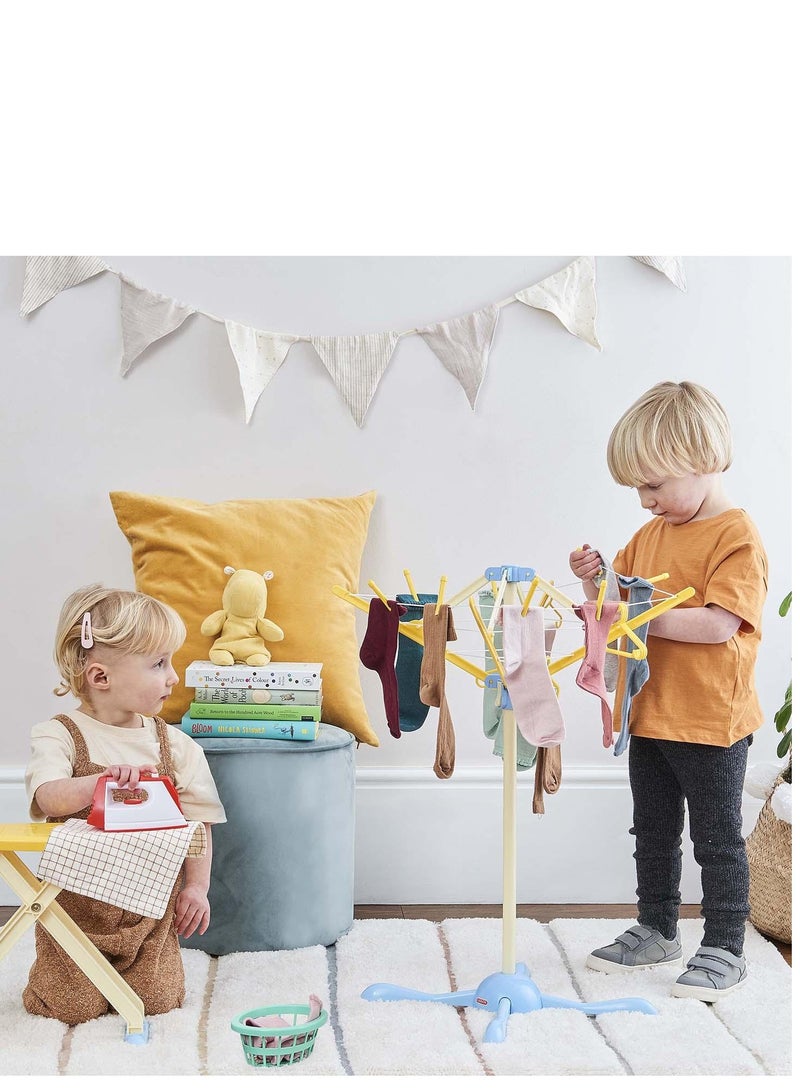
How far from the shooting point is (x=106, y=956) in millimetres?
1609

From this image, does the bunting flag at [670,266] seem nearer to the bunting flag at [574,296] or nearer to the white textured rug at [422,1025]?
the bunting flag at [574,296]

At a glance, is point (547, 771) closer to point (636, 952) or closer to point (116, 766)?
point (636, 952)

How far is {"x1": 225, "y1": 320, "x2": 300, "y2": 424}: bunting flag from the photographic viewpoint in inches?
89.4

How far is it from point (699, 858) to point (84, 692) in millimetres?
1115

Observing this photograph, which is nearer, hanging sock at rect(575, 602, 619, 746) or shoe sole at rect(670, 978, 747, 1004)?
hanging sock at rect(575, 602, 619, 746)

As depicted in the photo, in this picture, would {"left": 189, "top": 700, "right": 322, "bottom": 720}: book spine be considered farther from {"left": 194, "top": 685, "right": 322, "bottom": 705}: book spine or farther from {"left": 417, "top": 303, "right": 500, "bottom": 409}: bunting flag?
{"left": 417, "top": 303, "right": 500, "bottom": 409}: bunting flag

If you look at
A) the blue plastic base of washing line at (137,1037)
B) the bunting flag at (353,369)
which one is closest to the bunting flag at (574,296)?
the bunting flag at (353,369)

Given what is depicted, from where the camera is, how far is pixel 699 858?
178 centimetres

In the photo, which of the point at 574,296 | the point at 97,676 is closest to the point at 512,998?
the point at 97,676

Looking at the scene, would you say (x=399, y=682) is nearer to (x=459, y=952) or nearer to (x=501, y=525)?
(x=459, y=952)

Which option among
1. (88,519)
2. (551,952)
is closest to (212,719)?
(88,519)

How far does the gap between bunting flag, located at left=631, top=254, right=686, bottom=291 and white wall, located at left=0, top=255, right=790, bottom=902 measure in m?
0.03

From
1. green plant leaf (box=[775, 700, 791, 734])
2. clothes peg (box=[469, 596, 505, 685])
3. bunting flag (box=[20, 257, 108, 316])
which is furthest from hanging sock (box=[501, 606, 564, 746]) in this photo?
bunting flag (box=[20, 257, 108, 316])

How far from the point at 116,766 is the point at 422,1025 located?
626 millimetres
